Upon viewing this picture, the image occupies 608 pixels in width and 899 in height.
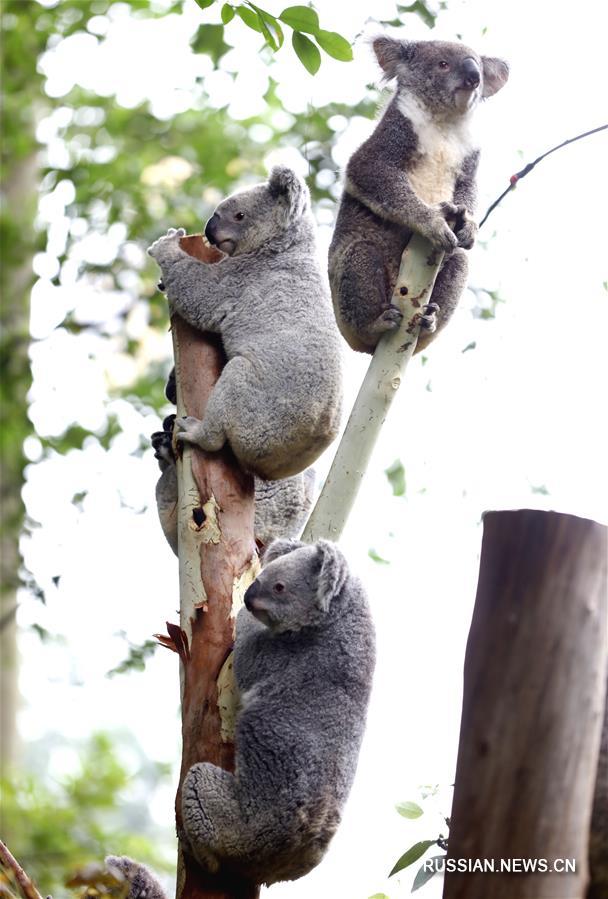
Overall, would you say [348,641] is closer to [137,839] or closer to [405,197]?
[405,197]

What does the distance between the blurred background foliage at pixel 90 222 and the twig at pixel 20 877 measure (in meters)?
3.73

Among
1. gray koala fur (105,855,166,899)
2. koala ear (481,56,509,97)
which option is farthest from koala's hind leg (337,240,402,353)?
gray koala fur (105,855,166,899)

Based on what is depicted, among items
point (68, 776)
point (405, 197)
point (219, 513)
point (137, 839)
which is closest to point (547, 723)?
point (219, 513)

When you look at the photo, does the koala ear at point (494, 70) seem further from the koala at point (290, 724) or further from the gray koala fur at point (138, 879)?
the gray koala fur at point (138, 879)

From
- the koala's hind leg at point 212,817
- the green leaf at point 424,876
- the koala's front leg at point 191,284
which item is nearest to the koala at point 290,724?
the koala's hind leg at point 212,817

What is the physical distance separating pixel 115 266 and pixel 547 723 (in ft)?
20.9

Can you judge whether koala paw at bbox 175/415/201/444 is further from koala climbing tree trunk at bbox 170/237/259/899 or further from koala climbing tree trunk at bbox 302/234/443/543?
koala climbing tree trunk at bbox 302/234/443/543

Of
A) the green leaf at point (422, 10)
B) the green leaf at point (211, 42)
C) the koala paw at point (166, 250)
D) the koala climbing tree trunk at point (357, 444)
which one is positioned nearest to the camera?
the koala climbing tree trunk at point (357, 444)

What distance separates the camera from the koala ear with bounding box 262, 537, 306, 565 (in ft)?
11.2

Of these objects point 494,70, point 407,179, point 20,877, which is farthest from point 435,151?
point 20,877

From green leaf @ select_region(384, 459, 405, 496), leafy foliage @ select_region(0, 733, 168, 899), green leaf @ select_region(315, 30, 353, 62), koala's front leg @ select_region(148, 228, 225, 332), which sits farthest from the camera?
leafy foliage @ select_region(0, 733, 168, 899)

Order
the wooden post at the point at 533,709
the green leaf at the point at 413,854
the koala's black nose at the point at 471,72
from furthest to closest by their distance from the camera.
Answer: the koala's black nose at the point at 471,72
the green leaf at the point at 413,854
the wooden post at the point at 533,709

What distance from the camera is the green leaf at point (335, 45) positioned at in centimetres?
317

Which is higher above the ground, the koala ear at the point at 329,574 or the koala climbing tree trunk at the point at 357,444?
the koala climbing tree trunk at the point at 357,444
